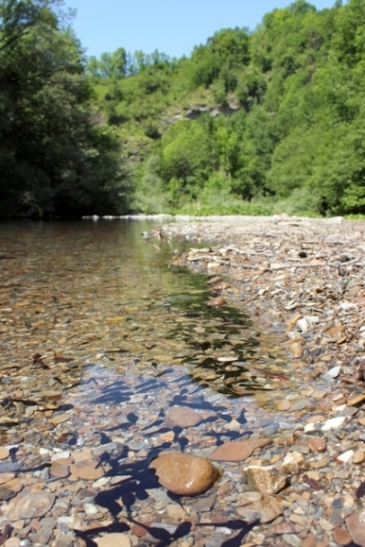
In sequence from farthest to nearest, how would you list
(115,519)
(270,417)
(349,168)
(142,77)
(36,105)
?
(142,77) < (36,105) < (349,168) < (270,417) < (115,519)

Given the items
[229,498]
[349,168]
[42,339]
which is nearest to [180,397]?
[229,498]

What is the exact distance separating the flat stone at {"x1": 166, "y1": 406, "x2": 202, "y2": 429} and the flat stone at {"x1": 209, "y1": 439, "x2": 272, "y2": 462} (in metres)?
0.33

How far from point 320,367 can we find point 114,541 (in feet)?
7.67

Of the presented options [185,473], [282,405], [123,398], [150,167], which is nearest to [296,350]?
[282,405]

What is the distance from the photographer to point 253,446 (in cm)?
257

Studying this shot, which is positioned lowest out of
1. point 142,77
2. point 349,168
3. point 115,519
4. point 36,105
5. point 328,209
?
point 115,519

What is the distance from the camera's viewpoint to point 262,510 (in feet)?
6.70

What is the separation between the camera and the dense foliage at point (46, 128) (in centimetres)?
2828

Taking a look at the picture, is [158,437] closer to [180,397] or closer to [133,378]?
[180,397]

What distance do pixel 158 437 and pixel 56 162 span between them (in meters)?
35.8

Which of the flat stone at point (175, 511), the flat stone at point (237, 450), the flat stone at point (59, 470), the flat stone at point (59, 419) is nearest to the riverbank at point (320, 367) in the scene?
the flat stone at point (237, 450)

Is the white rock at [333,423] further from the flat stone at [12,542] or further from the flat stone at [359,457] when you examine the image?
the flat stone at [12,542]

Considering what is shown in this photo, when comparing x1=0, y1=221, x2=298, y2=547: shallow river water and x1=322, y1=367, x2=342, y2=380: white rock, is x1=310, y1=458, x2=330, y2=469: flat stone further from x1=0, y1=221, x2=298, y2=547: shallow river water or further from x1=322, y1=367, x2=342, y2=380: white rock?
x1=322, y1=367, x2=342, y2=380: white rock

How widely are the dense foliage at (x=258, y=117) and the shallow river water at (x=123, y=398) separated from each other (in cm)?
2438
